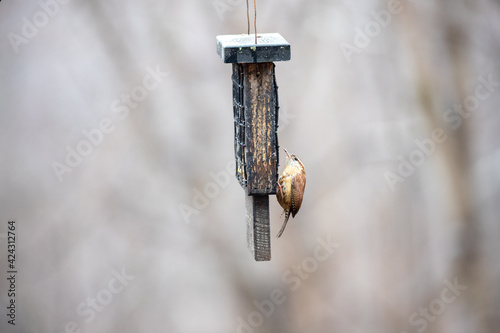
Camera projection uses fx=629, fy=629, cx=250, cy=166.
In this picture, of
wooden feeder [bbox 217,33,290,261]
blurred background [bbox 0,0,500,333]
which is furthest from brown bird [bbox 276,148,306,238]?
blurred background [bbox 0,0,500,333]

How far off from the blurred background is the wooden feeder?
1.41 m

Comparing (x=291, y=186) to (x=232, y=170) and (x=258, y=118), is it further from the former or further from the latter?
(x=232, y=170)

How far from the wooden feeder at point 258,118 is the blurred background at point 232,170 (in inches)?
55.5

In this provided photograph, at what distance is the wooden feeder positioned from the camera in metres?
1.87

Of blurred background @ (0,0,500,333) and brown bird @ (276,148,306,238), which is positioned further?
blurred background @ (0,0,500,333)

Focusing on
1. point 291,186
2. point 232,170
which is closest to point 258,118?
point 291,186

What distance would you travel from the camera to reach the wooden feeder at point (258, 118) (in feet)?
6.12

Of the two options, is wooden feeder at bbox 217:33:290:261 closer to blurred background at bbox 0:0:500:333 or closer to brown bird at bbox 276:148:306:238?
brown bird at bbox 276:148:306:238

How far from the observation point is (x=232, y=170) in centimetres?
344

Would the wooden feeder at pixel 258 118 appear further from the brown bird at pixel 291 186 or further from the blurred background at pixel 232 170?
the blurred background at pixel 232 170

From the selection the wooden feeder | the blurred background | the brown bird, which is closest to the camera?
the wooden feeder

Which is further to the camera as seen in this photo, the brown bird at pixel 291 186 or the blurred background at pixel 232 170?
the blurred background at pixel 232 170

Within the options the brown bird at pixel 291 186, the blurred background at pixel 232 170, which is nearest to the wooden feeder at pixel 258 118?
the brown bird at pixel 291 186

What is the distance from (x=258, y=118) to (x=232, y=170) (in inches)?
59.4
